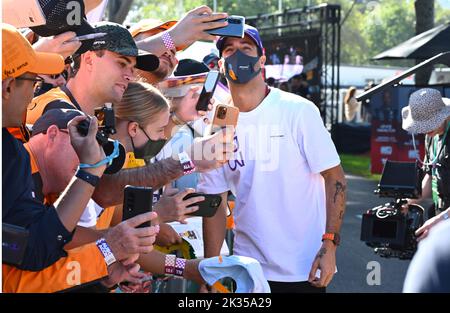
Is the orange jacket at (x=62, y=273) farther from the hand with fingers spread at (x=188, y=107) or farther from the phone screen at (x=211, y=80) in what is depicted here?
the hand with fingers spread at (x=188, y=107)

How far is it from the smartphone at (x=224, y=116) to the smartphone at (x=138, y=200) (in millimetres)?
1008

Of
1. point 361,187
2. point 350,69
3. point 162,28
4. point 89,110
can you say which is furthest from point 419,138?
point 350,69

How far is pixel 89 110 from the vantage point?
13.0ft

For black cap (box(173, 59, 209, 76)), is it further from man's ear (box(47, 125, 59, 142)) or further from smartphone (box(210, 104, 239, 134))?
man's ear (box(47, 125, 59, 142))

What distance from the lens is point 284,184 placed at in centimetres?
445

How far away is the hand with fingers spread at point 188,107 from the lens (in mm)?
4812

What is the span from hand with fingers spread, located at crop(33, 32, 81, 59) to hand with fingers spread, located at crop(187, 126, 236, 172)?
0.71m

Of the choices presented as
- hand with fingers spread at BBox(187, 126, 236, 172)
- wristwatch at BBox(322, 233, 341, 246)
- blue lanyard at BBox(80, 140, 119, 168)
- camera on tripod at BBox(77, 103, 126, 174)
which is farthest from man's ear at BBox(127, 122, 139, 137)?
wristwatch at BBox(322, 233, 341, 246)

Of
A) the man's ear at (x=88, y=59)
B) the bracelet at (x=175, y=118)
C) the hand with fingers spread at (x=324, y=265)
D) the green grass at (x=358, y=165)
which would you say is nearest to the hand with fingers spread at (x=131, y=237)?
the man's ear at (x=88, y=59)

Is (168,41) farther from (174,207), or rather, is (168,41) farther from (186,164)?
(174,207)

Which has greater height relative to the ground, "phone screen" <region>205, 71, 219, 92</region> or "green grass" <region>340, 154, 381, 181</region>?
"phone screen" <region>205, 71, 219, 92</region>

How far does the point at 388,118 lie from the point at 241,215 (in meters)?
14.5

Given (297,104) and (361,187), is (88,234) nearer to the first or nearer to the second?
(297,104)

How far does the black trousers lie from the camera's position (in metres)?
4.45
